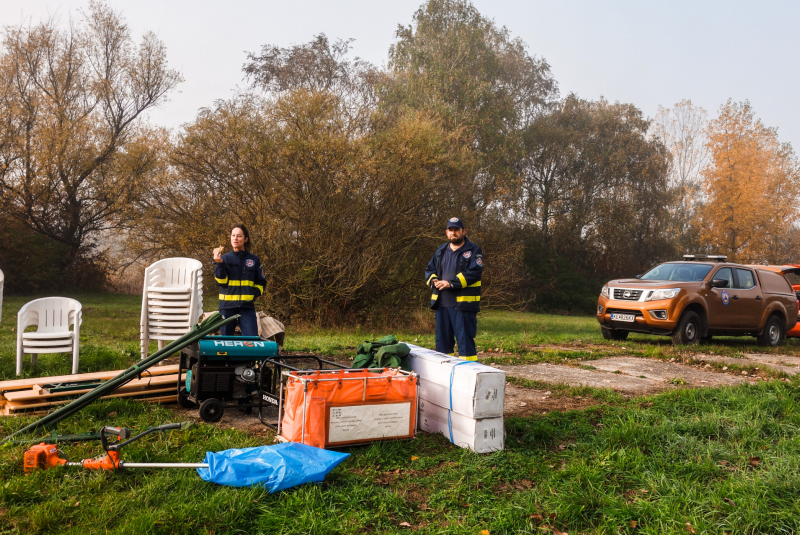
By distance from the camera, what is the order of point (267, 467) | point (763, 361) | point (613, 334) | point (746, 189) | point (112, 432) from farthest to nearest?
point (746, 189) → point (613, 334) → point (763, 361) → point (112, 432) → point (267, 467)

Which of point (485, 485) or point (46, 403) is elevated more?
point (46, 403)

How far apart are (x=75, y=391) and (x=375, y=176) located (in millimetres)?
9431

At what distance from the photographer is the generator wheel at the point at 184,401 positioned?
207 inches

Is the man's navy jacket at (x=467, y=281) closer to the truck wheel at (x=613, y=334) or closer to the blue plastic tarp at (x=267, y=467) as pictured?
the blue plastic tarp at (x=267, y=467)

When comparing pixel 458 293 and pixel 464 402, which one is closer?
pixel 464 402

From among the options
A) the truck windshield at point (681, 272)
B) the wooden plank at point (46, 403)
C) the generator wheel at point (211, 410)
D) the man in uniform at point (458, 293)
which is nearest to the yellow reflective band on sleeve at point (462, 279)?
the man in uniform at point (458, 293)

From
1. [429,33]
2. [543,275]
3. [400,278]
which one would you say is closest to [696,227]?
[543,275]

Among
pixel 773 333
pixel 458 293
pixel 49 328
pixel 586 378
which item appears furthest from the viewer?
pixel 773 333

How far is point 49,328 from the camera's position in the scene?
708cm

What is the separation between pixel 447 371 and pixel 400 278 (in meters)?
9.57

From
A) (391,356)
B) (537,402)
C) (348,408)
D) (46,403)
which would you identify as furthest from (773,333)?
(46,403)

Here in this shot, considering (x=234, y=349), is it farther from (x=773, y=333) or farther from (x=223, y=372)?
(x=773, y=333)

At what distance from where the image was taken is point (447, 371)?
4508 mm

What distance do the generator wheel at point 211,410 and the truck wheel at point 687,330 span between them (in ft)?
29.6
